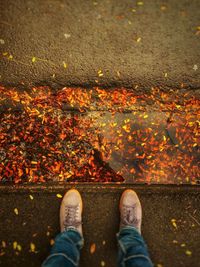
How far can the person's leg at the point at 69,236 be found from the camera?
91.7 inches

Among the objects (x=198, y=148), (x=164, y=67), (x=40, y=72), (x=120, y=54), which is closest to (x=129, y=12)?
(x=120, y=54)

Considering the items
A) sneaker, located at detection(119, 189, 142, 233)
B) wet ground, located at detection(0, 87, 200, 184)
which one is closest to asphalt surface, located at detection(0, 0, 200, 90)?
wet ground, located at detection(0, 87, 200, 184)

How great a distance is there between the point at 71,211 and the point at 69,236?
0.90ft

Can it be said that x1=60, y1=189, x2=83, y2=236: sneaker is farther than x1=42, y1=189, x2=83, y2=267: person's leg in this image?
Yes

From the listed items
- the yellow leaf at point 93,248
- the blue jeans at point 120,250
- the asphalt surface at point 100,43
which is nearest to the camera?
the blue jeans at point 120,250

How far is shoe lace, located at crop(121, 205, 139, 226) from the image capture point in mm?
2820

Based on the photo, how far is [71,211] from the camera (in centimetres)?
282

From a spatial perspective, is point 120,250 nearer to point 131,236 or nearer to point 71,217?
point 131,236

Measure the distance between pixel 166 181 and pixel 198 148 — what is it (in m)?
0.56

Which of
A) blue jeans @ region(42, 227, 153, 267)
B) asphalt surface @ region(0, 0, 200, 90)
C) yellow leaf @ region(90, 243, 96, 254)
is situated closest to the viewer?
blue jeans @ region(42, 227, 153, 267)

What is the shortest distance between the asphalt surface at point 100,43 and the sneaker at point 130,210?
1290mm

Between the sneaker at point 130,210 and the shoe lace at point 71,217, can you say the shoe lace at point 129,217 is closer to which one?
the sneaker at point 130,210

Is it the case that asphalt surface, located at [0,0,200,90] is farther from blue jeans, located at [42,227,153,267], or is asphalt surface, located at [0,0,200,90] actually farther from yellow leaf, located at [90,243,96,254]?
yellow leaf, located at [90,243,96,254]

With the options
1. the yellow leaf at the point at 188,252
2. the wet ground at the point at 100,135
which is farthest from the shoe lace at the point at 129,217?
the yellow leaf at the point at 188,252
